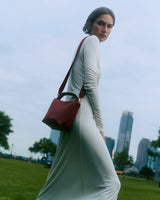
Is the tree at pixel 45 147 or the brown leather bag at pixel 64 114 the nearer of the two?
the brown leather bag at pixel 64 114

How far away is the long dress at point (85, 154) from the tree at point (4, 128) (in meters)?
62.3

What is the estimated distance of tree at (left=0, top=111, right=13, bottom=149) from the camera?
62.4 meters

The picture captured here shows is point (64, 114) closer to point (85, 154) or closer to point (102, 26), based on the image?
point (85, 154)

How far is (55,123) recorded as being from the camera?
2559 mm

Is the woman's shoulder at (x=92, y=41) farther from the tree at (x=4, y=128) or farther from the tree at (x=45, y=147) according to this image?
the tree at (x=45, y=147)

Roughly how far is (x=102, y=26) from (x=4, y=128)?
63.8 m

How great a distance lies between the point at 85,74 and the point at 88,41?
39 centimetres

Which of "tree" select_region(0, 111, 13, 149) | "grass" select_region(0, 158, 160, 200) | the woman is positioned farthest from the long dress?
"tree" select_region(0, 111, 13, 149)

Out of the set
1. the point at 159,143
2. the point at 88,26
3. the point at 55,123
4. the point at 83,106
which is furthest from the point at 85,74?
the point at 159,143

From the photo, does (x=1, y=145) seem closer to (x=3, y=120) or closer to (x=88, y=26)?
(x=3, y=120)

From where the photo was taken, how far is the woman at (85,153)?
2471 millimetres

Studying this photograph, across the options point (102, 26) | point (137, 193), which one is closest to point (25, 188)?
point (102, 26)

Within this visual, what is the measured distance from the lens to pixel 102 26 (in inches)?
119

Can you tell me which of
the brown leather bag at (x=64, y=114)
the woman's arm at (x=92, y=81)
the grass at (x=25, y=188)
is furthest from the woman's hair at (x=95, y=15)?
the grass at (x=25, y=188)
